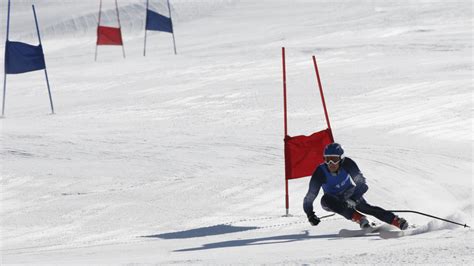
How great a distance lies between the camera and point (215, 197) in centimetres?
1064

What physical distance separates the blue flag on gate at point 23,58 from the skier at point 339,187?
34.9 feet

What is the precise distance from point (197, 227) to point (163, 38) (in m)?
24.1

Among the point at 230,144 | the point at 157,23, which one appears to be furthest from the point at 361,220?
the point at 157,23

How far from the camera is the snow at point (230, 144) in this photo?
305 inches

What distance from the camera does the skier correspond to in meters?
8.00

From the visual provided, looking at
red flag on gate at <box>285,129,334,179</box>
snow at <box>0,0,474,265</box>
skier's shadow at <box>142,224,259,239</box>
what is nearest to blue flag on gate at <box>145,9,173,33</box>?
snow at <box>0,0,474,265</box>

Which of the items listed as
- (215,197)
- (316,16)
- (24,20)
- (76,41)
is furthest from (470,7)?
(215,197)

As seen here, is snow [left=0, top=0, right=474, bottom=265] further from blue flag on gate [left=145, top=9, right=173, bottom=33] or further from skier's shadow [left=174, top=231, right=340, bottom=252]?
blue flag on gate [left=145, top=9, right=173, bottom=33]

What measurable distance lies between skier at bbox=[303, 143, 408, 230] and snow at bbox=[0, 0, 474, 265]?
11.9 inches

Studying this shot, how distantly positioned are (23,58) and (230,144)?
5.70 metres

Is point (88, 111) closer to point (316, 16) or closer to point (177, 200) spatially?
point (177, 200)

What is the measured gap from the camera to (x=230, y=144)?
14.1 metres

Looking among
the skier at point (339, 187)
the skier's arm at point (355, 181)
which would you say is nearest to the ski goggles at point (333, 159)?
the skier at point (339, 187)

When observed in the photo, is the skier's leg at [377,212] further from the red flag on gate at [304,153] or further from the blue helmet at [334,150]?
the red flag on gate at [304,153]
